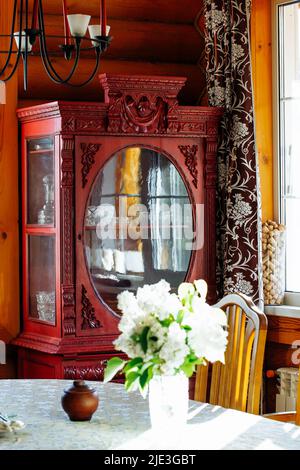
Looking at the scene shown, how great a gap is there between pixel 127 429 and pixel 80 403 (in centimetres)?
16

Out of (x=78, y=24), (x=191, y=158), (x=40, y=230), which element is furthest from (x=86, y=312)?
(x=78, y=24)

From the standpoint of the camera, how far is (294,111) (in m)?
4.44

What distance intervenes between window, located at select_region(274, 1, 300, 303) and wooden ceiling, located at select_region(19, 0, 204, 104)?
52 centimetres

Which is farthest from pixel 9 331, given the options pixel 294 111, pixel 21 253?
pixel 294 111

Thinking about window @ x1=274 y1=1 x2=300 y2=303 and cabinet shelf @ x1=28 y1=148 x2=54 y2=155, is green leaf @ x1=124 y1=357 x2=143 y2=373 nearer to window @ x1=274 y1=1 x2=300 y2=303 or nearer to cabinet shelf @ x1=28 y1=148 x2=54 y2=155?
cabinet shelf @ x1=28 y1=148 x2=54 y2=155

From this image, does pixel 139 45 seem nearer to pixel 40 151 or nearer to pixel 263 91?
pixel 263 91

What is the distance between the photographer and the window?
174 inches

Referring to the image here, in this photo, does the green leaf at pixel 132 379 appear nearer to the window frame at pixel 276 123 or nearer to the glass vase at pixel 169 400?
the glass vase at pixel 169 400

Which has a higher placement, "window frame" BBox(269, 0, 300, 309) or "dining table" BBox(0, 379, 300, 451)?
"window frame" BBox(269, 0, 300, 309)

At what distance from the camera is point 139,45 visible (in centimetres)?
470

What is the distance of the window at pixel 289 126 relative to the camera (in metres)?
4.42

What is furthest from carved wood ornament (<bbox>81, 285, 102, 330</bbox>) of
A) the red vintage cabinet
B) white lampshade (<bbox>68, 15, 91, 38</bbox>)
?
white lampshade (<bbox>68, 15, 91, 38</bbox>)

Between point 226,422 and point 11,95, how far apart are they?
2335 millimetres

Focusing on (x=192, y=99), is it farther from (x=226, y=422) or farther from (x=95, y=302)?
(x=226, y=422)
